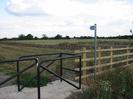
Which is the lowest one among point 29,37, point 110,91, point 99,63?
point 110,91

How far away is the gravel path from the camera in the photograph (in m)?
7.70

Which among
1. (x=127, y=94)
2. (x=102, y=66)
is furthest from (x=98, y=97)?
(x=102, y=66)

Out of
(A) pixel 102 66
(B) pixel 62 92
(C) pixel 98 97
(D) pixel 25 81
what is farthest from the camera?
(A) pixel 102 66

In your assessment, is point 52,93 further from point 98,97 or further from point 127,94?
point 127,94

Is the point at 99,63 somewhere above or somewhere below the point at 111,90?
above

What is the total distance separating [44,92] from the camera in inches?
321

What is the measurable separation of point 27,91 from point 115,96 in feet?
8.13

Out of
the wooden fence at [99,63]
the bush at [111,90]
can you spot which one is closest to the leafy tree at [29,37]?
the wooden fence at [99,63]

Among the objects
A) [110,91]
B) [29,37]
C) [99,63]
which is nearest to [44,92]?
[110,91]

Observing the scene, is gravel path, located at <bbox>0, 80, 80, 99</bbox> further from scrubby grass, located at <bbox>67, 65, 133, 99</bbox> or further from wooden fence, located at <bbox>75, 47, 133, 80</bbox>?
wooden fence, located at <bbox>75, 47, 133, 80</bbox>

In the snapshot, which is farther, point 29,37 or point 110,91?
point 29,37

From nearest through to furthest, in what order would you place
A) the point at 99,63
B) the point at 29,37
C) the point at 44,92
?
1. the point at 44,92
2. the point at 99,63
3. the point at 29,37

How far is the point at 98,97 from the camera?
7082 mm

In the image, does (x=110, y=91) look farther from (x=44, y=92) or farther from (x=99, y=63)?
(x=99, y=63)
